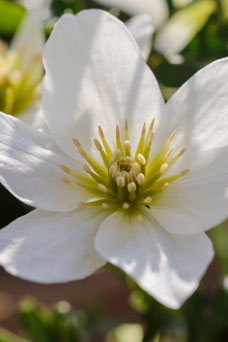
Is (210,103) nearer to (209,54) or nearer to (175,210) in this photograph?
(175,210)

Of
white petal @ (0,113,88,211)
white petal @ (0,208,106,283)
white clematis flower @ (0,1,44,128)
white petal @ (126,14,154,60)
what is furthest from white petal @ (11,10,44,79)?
white petal @ (0,208,106,283)

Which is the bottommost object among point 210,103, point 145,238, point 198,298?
point 198,298

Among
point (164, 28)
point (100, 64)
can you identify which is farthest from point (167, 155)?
point (164, 28)

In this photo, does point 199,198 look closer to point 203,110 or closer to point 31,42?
point 203,110

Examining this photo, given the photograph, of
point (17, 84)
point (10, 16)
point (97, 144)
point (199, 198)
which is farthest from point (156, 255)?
point (10, 16)

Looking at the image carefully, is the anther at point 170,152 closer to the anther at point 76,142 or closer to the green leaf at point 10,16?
the anther at point 76,142

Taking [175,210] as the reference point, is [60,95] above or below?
above

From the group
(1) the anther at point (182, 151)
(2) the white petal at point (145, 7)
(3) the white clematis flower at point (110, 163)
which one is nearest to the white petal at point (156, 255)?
(3) the white clematis flower at point (110, 163)
